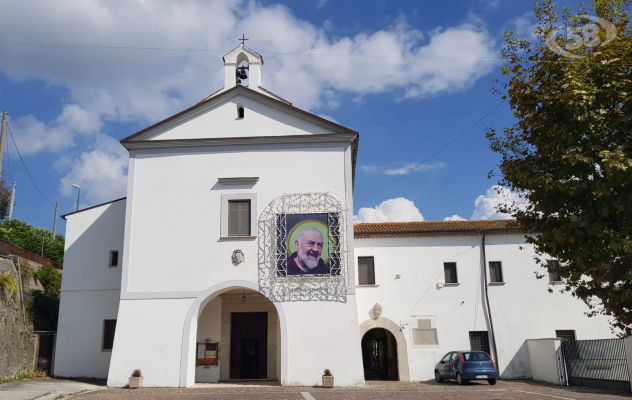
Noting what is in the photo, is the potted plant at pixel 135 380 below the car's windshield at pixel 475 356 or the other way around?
below

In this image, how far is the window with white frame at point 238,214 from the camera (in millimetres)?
20328

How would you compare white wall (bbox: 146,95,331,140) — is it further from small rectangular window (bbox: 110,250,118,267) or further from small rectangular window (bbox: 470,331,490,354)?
small rectangular window (bbox: 470,331,490,354)

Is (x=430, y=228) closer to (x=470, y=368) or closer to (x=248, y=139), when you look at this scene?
(x=470, y=368)

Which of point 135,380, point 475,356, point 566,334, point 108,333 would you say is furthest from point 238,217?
point 566,334

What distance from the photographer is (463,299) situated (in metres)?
23.1

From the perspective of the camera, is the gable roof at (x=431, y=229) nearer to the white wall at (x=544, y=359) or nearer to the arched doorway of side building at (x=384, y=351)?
the arched doorway of side building at (x=384, y=351)

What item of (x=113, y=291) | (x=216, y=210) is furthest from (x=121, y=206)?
(x=216, y=210)

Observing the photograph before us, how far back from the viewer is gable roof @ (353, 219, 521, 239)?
23766 mm

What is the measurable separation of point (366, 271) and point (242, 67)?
432 inches

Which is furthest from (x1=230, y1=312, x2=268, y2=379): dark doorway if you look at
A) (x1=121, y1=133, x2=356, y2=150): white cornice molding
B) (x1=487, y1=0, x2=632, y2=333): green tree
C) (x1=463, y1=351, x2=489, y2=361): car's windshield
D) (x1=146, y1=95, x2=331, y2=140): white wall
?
(x1=487, y1=0, x2=632, y2=333): green tree

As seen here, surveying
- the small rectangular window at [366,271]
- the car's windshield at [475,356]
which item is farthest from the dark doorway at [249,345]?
the car's windshield at [475,356]

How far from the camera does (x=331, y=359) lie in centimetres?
1873

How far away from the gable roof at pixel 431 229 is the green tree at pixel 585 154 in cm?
1484

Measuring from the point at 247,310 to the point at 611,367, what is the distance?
13853 millimetres
